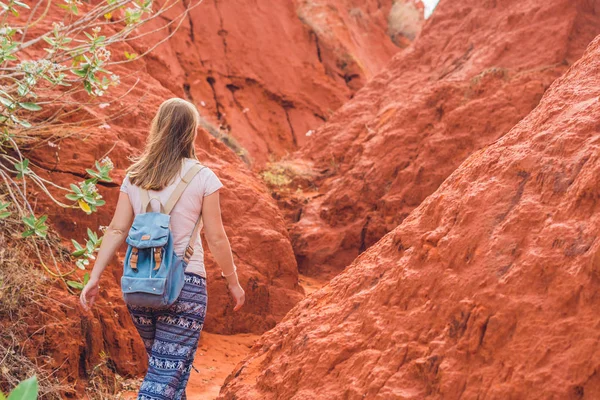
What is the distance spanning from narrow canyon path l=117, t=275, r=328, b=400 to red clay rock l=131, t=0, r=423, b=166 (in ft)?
27.8

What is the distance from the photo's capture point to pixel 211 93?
15.5 meters

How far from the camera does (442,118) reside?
8.63 meters

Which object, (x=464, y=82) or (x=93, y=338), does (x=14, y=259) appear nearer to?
(x=93, y=338)

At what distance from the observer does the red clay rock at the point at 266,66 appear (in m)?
15.4

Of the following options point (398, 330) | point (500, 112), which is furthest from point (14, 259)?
point (500, 112)

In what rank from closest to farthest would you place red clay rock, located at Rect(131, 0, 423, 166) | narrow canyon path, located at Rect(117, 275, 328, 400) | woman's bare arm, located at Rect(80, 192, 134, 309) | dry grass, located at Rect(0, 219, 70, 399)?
woman's bare arm, located at Rect(80, 192, 134, 309) < dry grass, located at Rect(0, 219, 70, 399) < narrow canyon path, located at Rect(117, 275, 328, 400) < red clay rock, located at Rect(131, 0, 423, 166)

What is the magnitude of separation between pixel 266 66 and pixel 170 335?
1374 centimetres

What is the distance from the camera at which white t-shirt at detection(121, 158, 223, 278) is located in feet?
10.9

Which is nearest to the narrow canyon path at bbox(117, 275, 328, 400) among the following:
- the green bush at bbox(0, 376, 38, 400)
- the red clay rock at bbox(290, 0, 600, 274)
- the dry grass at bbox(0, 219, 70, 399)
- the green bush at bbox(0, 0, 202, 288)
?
the dry grass at bbox(0, 219, 70, 399)

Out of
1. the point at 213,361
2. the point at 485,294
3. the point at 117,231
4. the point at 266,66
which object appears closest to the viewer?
the point at 485,294

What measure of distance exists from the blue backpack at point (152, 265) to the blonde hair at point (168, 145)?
0.18 meters

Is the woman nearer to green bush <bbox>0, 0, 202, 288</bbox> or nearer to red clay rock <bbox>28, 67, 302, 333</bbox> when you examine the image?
green bush <bbox>0, 0, 202, 288</bbox>

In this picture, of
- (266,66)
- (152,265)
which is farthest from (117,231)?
(266,66)

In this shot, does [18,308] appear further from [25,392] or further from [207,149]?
[25,392]
